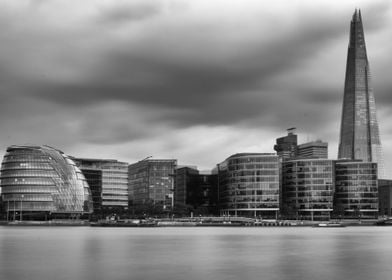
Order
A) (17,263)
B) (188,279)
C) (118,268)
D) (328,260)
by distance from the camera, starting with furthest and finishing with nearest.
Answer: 1. (328,260)
2. (17,263)
3. (118,268)
4. (188,279)

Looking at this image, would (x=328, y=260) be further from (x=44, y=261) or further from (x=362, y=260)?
(x=44, y=261)

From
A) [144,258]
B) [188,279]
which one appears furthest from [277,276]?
[144,258]

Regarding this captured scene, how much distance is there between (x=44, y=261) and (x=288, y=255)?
31.1m

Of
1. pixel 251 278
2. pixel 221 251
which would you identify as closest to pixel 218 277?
pixel 251 278

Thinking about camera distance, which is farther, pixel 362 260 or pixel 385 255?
pixel 385 255

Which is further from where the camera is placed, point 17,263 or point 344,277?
point 17,263

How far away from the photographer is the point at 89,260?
272ft

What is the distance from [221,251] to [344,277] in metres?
35.0

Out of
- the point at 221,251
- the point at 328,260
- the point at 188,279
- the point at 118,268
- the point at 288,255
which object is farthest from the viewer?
the point at 221,251

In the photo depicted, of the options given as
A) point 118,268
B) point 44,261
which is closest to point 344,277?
point 118,268

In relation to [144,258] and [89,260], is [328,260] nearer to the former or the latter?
[144,258]

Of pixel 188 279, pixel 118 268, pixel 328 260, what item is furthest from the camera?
pixel 328 260

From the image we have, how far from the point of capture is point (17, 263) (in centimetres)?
7850

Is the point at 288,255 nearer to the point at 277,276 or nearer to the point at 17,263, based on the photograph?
the point at 277,276
